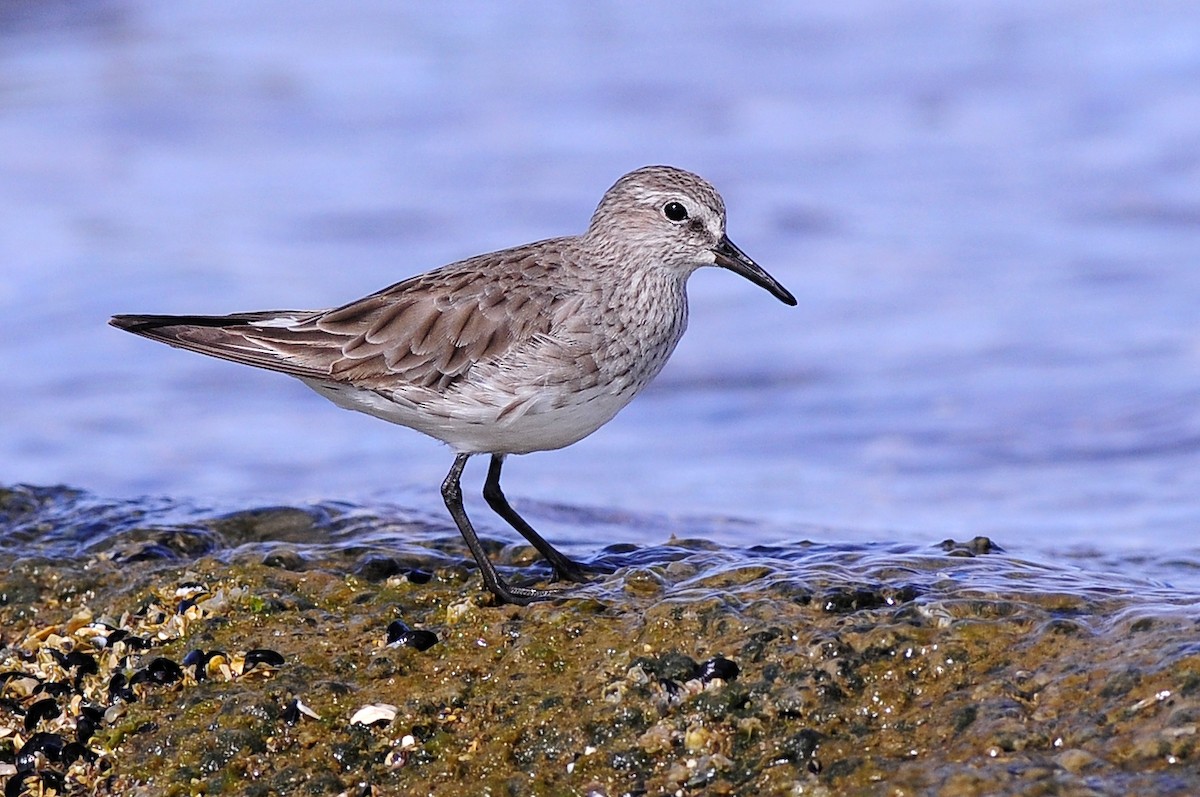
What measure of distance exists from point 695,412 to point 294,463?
2.39m

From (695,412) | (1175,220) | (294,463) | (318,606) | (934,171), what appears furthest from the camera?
(934,171)

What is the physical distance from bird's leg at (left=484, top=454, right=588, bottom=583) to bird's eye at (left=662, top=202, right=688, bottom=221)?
3.57 feet

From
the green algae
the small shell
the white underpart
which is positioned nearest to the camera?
the green algae

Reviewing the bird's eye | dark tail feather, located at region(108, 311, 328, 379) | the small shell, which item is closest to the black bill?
the bird's eye

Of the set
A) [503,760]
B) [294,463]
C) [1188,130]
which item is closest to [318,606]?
[503,760]

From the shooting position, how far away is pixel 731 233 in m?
11.8

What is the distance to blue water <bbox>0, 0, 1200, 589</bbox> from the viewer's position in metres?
8.70

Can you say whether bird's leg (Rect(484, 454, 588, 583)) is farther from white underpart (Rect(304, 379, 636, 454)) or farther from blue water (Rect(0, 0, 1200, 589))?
blue water (Rect(0, 0, 1200, 589))

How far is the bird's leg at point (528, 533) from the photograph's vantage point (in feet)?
18.4

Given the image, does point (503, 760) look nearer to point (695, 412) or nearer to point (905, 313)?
point (695, 412)

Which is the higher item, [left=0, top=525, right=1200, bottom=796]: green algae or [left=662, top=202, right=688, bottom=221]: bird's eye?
[left=662, top=202, right=688, bottom=221]: bird's eye

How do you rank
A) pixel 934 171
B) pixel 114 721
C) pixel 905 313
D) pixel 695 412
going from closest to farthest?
pixel 114 721 < pixel 695 412 < pixel 905 313 < pixel 934 171

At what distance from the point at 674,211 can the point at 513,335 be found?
0.88 m

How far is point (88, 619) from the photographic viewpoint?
5.40 m
